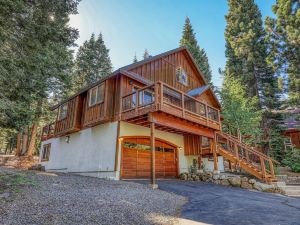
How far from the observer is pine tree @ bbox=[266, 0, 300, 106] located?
18.4 meters

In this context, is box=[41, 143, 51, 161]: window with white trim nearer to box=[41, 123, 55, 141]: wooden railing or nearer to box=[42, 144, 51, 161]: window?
box=[42, 144, 51, 161]: window

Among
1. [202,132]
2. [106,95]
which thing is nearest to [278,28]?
[202,132]

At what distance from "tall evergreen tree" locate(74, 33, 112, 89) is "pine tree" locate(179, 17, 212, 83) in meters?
11.7

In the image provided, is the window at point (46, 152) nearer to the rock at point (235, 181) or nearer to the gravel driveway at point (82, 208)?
the gravel driveway at point (82, 208)

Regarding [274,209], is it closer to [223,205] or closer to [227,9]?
[223,205]

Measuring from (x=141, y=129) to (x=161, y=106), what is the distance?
133 inches

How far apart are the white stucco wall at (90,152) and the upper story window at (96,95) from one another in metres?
1.50

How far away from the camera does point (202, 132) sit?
12.5 metres

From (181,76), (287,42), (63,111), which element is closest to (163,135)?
(181,76)

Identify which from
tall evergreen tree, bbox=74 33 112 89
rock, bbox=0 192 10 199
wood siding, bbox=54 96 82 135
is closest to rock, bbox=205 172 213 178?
wood siding, bbox=54 96 82 135

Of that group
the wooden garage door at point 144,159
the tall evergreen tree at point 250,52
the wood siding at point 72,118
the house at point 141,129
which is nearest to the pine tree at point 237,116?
the house at point 141,129

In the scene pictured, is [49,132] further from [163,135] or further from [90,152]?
[163,135]

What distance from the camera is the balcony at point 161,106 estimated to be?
9164 millimetres

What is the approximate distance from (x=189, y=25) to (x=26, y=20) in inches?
1060
